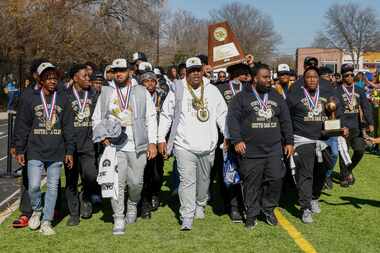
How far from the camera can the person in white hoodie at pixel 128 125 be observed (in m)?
6.53

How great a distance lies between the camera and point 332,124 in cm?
698

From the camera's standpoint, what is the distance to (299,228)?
21.9 ft

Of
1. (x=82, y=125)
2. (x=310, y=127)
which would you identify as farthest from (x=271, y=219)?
(x=82, y=125)

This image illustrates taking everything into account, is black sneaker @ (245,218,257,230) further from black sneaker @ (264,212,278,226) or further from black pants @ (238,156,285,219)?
black sneaker @ (264,212,278,226)

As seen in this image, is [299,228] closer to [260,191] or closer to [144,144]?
[260,191]

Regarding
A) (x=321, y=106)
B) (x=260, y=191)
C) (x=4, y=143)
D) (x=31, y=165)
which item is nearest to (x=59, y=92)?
(x=31, y=165)

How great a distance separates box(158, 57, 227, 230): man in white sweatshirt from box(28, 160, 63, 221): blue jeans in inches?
52.8

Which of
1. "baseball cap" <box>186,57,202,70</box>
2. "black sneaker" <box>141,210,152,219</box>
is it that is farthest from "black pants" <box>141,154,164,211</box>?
"baseball cap" <box>186,57,202,70</box>

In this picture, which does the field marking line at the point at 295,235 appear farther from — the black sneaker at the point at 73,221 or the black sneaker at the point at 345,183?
the black sneaker at the point at 73,221

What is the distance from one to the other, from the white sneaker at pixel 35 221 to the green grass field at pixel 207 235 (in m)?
0.09

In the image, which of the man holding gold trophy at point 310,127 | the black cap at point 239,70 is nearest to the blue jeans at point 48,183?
the black cap at point 239,70

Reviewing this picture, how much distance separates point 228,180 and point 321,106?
1.58m

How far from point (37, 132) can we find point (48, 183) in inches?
25.0

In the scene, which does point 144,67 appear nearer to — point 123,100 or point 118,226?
point 123,100
